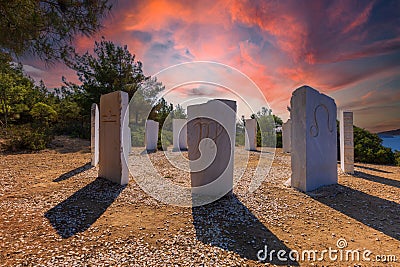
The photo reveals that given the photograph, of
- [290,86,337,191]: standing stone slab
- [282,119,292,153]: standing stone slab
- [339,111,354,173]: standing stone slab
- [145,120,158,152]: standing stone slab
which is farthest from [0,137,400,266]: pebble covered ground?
[145,120,158,152]: standing stone slab

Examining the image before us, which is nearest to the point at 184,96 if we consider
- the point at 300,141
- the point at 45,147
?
the point at 300,141

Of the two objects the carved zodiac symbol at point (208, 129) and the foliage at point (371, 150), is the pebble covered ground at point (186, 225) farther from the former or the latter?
the foliage at point (371, 150)

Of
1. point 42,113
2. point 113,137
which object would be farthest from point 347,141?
point 42,113

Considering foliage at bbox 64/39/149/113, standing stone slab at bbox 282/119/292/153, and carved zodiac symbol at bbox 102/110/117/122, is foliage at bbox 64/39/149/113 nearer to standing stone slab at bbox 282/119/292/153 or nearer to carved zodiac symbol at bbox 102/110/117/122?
carved zodiac symbol at bbox 102/110/117/122

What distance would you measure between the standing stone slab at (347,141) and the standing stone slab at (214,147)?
12.6ft

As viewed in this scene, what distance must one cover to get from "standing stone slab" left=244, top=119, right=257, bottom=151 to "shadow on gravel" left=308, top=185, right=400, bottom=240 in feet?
22.7

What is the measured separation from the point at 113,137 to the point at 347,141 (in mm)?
6048

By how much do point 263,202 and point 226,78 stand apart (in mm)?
2847

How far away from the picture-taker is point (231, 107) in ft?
12.8

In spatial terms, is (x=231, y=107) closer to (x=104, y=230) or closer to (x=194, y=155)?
(x=194, y=155)

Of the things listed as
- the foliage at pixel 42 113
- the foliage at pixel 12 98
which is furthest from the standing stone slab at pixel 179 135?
the foliage at pixel 42 113

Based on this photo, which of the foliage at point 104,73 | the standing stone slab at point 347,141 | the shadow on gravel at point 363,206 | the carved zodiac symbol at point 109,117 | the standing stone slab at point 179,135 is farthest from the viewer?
the foliage at point 104,73

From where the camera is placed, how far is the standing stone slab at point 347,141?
5.82m

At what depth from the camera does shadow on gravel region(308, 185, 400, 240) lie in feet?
9.36
